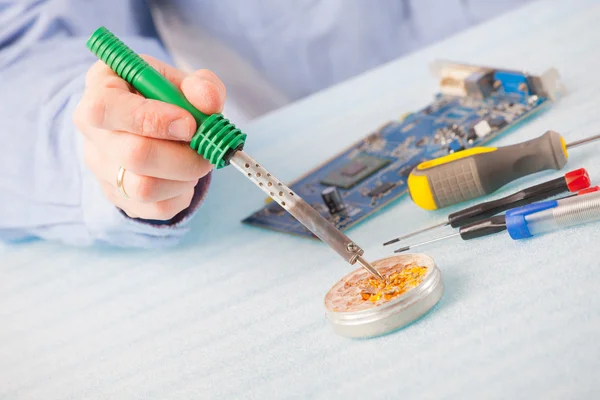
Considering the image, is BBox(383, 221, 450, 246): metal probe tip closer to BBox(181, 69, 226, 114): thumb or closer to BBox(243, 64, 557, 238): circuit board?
BBox(243, 64, 557, 238): circuit board

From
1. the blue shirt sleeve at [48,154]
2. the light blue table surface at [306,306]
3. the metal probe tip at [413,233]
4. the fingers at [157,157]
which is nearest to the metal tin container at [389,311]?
the light blue table surface at [306,306]

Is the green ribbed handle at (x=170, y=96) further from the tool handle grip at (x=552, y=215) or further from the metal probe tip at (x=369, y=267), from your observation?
the tool handle grip at (x=552, y=215)

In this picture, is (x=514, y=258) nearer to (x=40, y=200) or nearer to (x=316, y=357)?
(x=316, y=357)

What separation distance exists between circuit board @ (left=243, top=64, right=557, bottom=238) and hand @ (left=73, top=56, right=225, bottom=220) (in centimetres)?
21

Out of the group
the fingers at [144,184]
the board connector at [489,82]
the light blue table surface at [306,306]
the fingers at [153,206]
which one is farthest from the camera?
the board connector at [489,82]

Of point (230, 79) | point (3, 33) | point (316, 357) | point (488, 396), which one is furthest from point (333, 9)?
point (488, 396)

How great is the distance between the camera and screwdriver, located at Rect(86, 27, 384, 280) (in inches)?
28.1

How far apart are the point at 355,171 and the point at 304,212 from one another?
31 centimetres

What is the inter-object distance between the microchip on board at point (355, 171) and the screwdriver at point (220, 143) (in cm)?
28

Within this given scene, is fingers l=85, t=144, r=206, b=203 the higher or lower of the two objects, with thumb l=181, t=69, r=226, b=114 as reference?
lower

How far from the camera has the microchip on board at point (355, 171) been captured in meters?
1.02

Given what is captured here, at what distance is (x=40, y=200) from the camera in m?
1.17

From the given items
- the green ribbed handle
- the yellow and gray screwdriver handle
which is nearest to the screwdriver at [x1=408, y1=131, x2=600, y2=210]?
the yellow and gray screwdriver handle

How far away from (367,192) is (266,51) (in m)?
0.83
